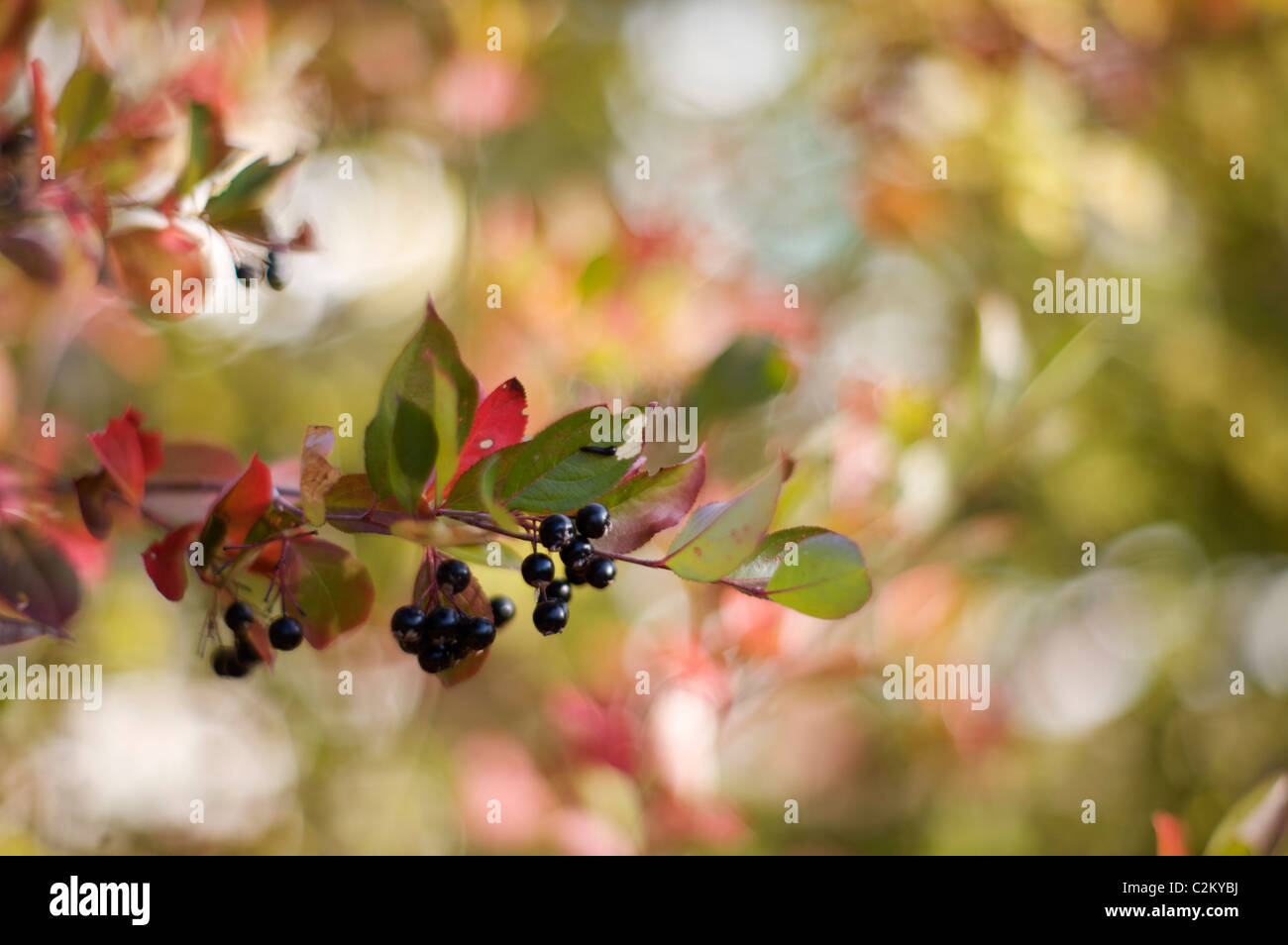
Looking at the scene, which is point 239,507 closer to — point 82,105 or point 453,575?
point 453,575

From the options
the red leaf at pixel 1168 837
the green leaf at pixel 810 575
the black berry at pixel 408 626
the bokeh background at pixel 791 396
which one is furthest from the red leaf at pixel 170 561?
the red leaf at pixel 1168 837

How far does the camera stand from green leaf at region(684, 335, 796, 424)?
0.82 meters

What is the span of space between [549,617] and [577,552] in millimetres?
62

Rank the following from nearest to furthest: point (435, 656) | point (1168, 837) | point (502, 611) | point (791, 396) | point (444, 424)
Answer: point (444, 424), point (435, 656), point (502, 611), point (1168, 837), point (791, 396)

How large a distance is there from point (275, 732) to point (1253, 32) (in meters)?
2.77

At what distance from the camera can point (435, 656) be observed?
2.10 ft

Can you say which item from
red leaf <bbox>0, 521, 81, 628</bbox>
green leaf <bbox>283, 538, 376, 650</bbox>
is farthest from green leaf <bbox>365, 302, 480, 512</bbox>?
red leaf <bbox>0, 521, 81, 628</bbox>

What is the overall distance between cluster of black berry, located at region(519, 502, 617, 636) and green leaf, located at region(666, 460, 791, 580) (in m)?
0.05

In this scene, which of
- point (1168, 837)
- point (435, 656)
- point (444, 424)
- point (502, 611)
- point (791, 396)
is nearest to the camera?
point (444, 424)

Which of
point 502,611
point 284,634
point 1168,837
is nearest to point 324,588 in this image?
point 284,634

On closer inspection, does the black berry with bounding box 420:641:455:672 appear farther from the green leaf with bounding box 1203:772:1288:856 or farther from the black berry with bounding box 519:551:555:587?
the green leaf with bounding box 1203:772:1288:856

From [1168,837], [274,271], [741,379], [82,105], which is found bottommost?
[1168,837]

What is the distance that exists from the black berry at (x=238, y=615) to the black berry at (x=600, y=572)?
254 millimetres

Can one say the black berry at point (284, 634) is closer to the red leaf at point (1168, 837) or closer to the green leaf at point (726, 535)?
the green leaf at point (726, 535)
